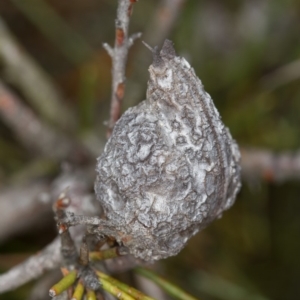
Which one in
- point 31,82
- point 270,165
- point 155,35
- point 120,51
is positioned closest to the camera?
point 120,51

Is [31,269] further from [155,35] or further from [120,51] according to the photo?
[155,35]

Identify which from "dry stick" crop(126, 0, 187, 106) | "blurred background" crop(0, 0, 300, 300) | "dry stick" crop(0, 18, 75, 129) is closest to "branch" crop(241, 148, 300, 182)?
"blurred background" crop(0, 0, 300, 300)

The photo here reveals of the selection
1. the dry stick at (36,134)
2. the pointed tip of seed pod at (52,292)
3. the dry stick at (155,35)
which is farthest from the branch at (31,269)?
the dry stick at (155,35)

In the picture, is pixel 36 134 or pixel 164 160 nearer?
pixel 164 160

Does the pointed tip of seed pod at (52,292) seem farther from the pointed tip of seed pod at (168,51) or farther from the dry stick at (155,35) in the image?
the dry stick at (155,35)

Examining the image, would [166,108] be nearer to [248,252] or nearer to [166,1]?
[166,1]

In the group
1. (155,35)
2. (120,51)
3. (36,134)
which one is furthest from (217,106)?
(120,51)

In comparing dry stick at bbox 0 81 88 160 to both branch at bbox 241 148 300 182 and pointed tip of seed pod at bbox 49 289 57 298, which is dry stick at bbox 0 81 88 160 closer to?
branch at bbox 241 148 300 182

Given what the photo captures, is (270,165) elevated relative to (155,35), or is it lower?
lower
